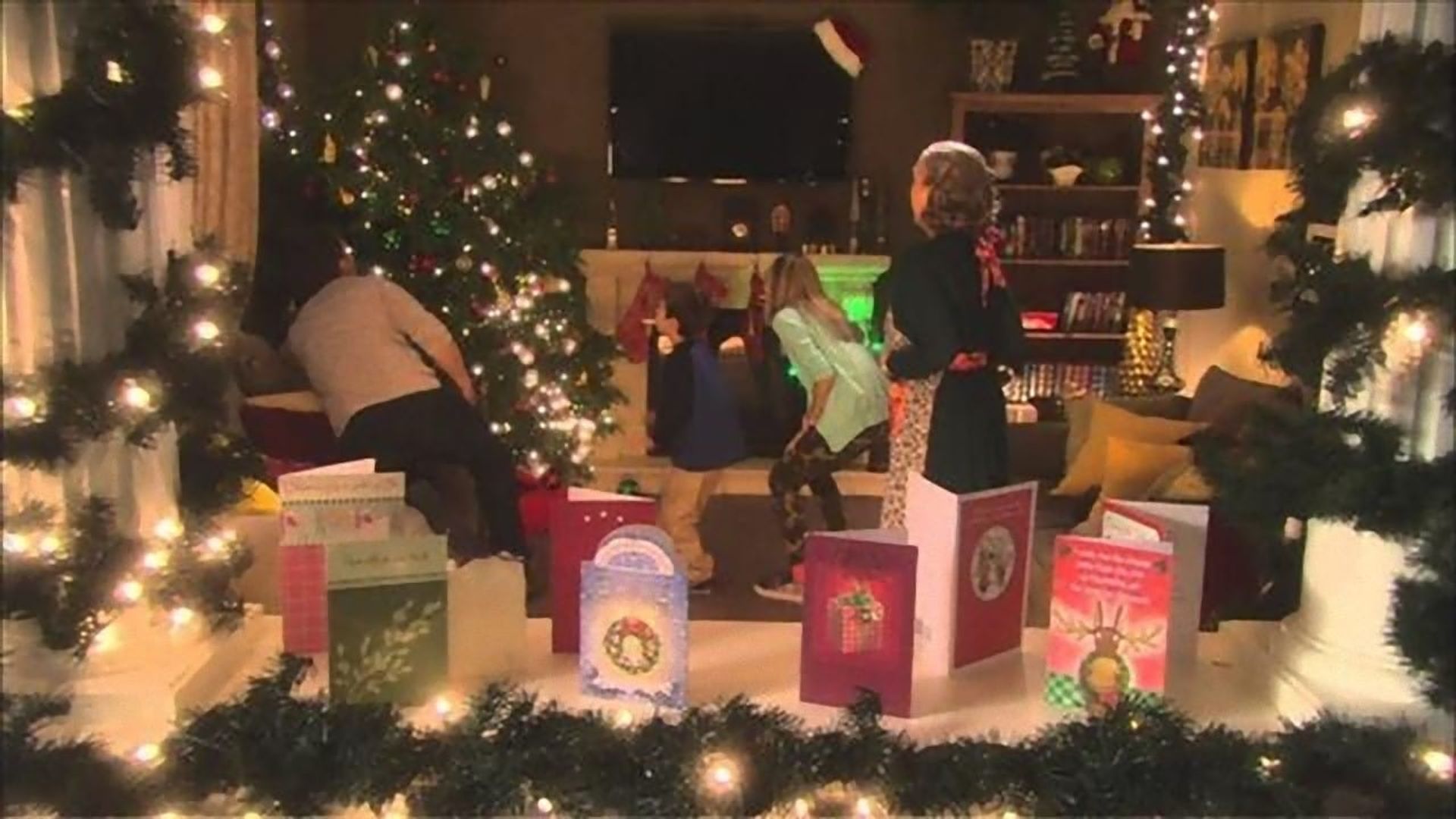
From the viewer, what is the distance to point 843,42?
7258 millimetres

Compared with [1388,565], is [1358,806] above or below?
below

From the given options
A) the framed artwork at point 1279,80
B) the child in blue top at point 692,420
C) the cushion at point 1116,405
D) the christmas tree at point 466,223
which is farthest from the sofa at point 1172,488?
the christmas tree at point 466,223

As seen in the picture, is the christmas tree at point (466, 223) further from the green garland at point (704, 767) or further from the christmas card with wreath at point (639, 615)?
the green garland at point (704, 767)

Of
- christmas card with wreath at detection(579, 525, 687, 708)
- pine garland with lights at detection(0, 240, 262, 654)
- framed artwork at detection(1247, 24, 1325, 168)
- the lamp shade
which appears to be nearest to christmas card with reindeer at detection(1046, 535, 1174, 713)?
christmas card with wreath at detection(579, 525, 687, 708)

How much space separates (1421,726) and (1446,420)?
1.40ft

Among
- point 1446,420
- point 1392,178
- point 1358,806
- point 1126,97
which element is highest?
point 1126,97

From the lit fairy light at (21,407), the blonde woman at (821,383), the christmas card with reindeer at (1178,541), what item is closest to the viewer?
the lit fairy light at (21,407)

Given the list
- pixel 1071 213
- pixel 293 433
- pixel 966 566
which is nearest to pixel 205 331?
pixel 966 566

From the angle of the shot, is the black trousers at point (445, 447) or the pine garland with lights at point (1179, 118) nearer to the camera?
the black trousers at point (445, 447)

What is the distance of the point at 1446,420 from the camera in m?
2.04

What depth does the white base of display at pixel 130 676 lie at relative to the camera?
82.4 inches

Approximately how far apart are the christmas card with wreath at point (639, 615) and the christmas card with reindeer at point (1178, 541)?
68 cm

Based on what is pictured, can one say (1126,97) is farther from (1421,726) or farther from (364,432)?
(1421,726)

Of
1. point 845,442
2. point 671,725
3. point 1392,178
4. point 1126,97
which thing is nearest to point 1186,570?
point 1392,178
